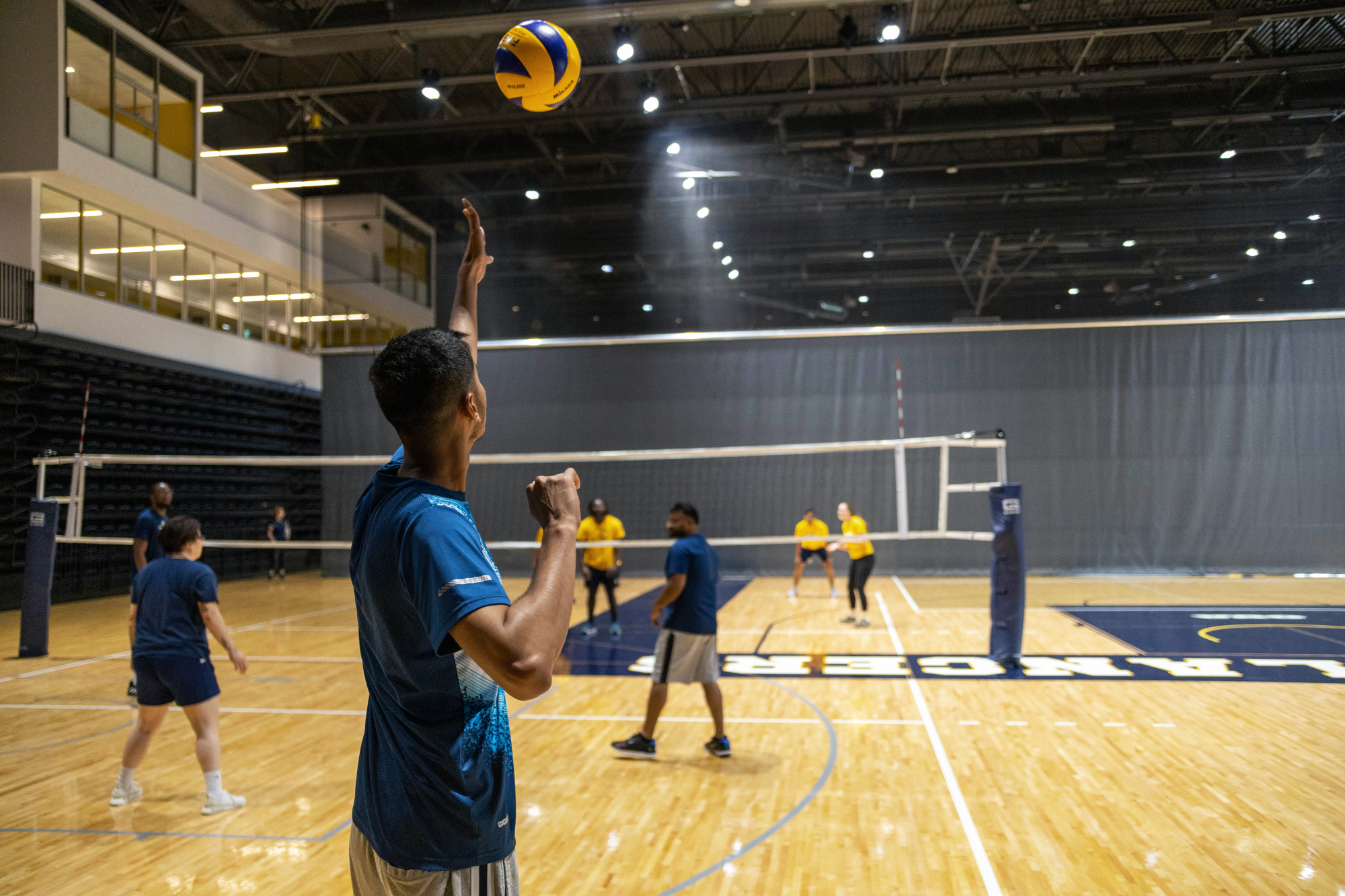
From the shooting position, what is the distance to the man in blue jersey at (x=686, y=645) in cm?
555

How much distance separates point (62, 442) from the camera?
43.7ft

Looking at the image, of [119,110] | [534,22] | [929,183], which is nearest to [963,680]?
[534,22]

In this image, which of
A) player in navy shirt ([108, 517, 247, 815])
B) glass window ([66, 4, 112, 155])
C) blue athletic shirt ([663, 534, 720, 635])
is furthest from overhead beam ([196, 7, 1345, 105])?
player in navy shirt ([108, 517, 247, 815])

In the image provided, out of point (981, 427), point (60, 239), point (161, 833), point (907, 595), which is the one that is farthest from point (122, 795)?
point (981, 427)

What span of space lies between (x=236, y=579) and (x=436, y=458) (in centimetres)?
1802

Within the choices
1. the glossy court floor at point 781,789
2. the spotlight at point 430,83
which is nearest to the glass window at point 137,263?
the spotlight at point 430,83

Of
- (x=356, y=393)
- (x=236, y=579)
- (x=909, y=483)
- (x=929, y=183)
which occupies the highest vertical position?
(x=929, y=183)

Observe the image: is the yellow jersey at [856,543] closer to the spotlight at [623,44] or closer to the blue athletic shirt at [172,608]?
the spotlight at [623,44]

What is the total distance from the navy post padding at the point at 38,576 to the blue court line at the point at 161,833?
16.2 feet

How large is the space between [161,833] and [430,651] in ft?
13.7

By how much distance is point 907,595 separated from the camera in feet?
44.7

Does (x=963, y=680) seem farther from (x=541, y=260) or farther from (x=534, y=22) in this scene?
(x=541, y=260)

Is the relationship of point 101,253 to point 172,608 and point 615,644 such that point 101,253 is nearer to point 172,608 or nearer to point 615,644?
point 615,644

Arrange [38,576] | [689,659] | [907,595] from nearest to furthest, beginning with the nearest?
[689,659]
[38,576]
[907,595]
